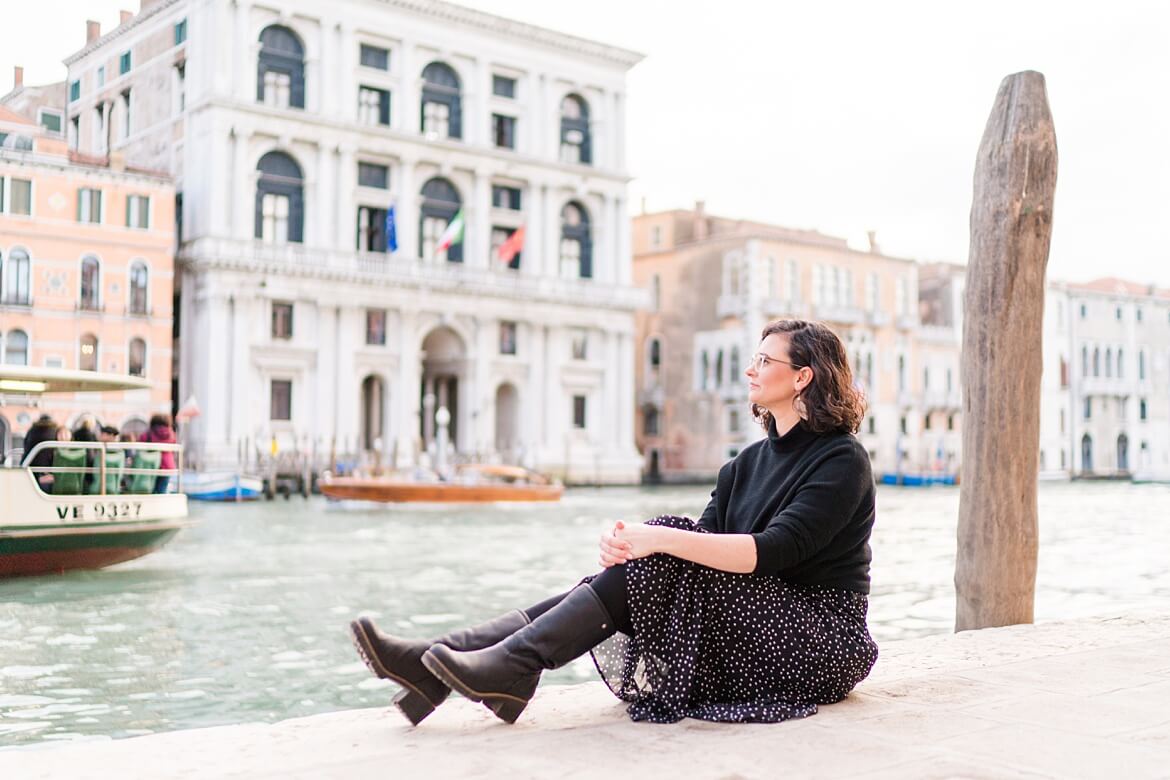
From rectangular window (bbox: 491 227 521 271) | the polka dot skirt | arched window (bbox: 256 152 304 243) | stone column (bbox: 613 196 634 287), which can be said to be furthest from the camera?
stone column (bbox: 613 196 634 287)

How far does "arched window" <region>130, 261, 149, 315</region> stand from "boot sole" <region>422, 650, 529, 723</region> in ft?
96.6

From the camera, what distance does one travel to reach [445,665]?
3.10 metres

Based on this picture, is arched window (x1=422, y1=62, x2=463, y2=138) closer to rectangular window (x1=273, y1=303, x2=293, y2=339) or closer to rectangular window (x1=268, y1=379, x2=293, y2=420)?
rectangular window (x1=273, y1=303, x2=293, y2=339)

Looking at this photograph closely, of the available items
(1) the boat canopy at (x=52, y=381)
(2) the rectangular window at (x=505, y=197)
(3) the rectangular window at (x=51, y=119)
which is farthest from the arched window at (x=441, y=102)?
(1) the boat canopy at (x=52, y=381)

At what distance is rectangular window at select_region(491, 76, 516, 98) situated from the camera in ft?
126

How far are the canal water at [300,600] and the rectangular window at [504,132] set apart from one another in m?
18.3

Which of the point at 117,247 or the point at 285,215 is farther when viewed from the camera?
the point at 285,215

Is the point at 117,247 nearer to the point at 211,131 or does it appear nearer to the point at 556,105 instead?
the point at 211,131

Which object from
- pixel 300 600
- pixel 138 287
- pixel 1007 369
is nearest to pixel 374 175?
pixel 138 287

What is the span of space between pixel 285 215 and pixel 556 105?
9.66 metres

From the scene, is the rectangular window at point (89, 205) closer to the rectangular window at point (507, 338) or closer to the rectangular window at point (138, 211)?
the rectangular window at point (138, 211)

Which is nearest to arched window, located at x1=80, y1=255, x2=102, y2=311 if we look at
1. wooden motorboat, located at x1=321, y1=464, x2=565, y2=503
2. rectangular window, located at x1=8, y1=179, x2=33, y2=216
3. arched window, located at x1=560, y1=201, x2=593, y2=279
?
rectangular window, located at x1=8, y1=179, x2=33, y2=216

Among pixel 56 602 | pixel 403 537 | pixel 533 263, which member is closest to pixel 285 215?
pixel 533 263

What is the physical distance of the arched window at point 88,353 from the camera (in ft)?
98.0
